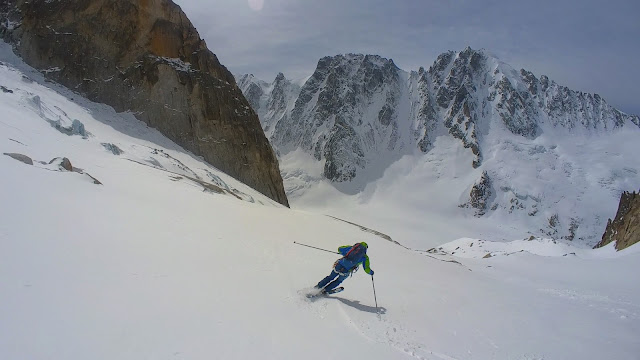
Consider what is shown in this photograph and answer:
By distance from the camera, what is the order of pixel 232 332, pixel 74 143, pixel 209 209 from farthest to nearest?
pixel 74 143
pixel 209 209
pixel 232 332

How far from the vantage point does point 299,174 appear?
548ft

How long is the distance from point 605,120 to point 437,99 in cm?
6984

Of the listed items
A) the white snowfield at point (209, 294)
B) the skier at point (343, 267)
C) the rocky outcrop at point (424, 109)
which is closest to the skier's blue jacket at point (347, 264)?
the skier at point (343, 267)

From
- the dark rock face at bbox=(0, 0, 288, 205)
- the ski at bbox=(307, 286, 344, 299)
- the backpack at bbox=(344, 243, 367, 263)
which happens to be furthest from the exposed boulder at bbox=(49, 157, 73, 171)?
the dark rock face at bbox=(0, 0, 288, 205)

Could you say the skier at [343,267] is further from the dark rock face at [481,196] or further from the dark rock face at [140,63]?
the dark rock face at [481,196]

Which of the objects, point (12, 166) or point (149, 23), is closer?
point (12, 166)

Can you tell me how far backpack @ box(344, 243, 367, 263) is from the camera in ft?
31.6

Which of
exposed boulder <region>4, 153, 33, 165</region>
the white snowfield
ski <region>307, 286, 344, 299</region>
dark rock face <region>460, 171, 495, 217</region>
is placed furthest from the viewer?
dark rock face <region>460, 171, 495, 217</region>

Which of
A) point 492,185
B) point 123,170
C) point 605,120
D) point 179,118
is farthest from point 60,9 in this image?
point 605,120

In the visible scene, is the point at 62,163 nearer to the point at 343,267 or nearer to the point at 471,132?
the point at 343,267

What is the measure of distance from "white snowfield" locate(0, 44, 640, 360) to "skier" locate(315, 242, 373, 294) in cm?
37

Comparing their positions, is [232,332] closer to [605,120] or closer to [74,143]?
[74,143]

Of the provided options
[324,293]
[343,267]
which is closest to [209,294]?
[324,293]

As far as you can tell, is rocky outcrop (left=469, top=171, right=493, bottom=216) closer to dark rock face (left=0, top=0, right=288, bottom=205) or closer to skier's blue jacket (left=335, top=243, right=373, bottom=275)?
dark rock face (left=0, top=0, right=288, bottom=205)
